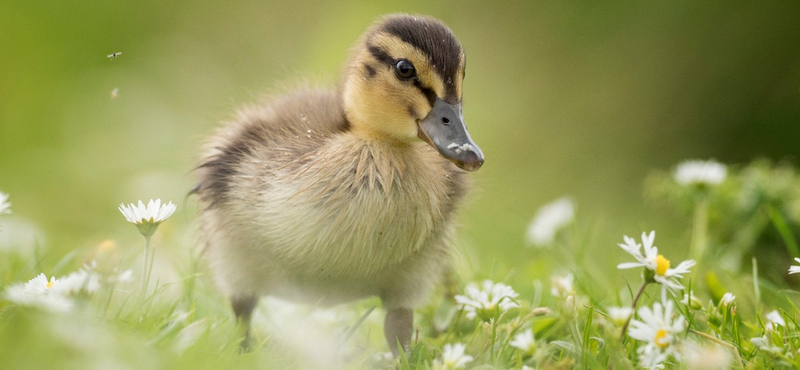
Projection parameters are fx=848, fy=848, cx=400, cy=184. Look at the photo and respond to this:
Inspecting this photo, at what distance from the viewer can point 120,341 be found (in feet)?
4.98

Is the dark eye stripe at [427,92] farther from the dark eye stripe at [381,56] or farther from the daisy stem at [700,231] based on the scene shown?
the daisy stem at [700,231]

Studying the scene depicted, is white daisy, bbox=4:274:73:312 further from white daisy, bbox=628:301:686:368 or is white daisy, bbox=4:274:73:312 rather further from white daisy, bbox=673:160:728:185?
white daisy, bbox=673:160:728:185

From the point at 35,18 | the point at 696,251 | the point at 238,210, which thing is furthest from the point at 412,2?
the point at 238,210

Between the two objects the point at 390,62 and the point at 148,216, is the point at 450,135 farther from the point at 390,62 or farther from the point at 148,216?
the point at 148,216

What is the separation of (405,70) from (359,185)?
12.3 inches

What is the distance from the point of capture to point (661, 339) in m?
1.67

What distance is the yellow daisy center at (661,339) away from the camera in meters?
1.66

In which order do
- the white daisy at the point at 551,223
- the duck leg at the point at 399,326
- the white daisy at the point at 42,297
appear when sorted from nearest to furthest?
the white daisy at the point at 42,297, the duck leg at the point at 399,326, the white daisy at the point at 551,223

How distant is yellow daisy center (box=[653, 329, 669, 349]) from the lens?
65.4 inches

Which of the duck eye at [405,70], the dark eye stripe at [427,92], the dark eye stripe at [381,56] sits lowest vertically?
the dark eye stripe at [427,92]

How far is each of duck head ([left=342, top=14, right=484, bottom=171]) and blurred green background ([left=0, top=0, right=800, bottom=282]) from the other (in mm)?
2169

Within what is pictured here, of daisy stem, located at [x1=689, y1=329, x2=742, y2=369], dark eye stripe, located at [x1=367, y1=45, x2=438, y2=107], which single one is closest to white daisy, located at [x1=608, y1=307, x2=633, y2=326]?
daisy stem, located at [x1=689, y1=329, x2=742, y2=369]

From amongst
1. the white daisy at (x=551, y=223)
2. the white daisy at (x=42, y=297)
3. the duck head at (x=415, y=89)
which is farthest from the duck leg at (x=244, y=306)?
the white daisy at (x=551, y=223)

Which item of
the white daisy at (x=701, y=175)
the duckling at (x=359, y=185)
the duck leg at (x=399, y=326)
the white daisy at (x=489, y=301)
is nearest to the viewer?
the white daisy at (x=489, y=301)
